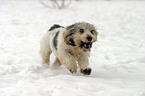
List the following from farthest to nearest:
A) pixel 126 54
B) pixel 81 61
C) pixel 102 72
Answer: pixel 126 54 < pixel 102 72 < pixel 81 61

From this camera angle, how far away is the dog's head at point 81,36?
316cm

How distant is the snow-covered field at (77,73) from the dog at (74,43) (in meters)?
0.23

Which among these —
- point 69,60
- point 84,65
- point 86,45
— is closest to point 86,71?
point 84,65

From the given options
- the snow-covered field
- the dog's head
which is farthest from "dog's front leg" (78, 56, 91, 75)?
the dog's head

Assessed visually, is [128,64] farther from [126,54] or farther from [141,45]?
[141,45]

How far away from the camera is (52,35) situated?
3.97m

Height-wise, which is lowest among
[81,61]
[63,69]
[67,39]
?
[63,69]

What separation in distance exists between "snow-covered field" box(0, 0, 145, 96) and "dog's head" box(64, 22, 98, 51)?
23.3 inches

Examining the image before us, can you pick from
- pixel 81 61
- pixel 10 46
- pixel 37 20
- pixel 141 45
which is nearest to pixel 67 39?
pixel 81 61

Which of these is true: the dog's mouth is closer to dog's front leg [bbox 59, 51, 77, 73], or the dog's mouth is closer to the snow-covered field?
dog's front leg [bbox 59, 51, 77, 73]

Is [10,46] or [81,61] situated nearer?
[81,61]

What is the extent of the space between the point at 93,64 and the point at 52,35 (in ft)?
4.12

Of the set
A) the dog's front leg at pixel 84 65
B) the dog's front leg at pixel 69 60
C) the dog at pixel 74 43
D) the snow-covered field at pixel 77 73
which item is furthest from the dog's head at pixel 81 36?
the snow-covered field at pixel 77 73

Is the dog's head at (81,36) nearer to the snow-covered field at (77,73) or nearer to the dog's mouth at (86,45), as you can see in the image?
the dog's mouth at (86,45)
